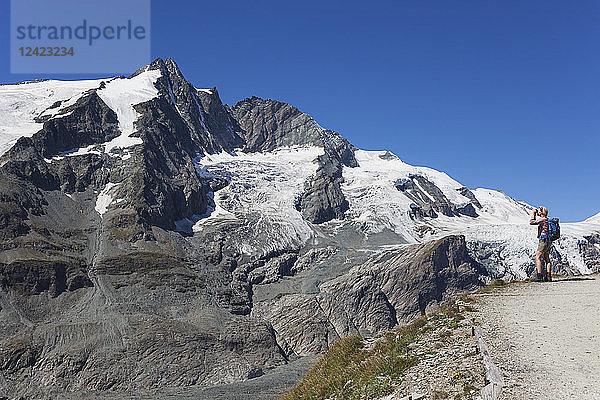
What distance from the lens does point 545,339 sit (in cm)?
1185

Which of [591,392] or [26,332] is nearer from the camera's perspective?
[591,392]

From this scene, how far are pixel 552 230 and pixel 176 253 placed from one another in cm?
10389

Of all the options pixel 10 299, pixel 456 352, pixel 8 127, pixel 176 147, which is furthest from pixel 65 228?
pixel 456 352

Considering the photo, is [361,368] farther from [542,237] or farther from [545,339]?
[542,237]

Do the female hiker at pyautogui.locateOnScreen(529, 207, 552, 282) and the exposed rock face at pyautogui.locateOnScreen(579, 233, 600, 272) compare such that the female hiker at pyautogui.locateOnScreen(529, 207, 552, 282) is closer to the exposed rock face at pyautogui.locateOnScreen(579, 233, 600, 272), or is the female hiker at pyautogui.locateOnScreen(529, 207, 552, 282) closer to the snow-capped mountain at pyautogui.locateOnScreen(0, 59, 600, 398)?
the snow-capped mountain at pyautogui.locateOnScreen(0, 59, 600, 398)

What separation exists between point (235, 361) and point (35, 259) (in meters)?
45.8

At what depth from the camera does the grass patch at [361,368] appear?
11.3 m

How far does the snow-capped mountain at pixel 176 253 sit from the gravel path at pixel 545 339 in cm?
6942

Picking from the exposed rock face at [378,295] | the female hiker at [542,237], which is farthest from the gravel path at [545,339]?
the exposed rock face at [378,295]

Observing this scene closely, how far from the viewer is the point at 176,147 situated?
171 m

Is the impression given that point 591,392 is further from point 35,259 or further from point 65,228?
point 65,228

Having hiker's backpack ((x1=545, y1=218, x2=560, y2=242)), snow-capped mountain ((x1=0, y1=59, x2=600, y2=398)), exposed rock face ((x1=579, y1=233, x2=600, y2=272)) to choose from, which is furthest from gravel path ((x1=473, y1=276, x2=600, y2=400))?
exposed rock face ((x1=579, y1=233, x2=600, y2=272))

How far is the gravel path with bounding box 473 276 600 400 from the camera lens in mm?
8852

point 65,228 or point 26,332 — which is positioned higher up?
point 65,228
